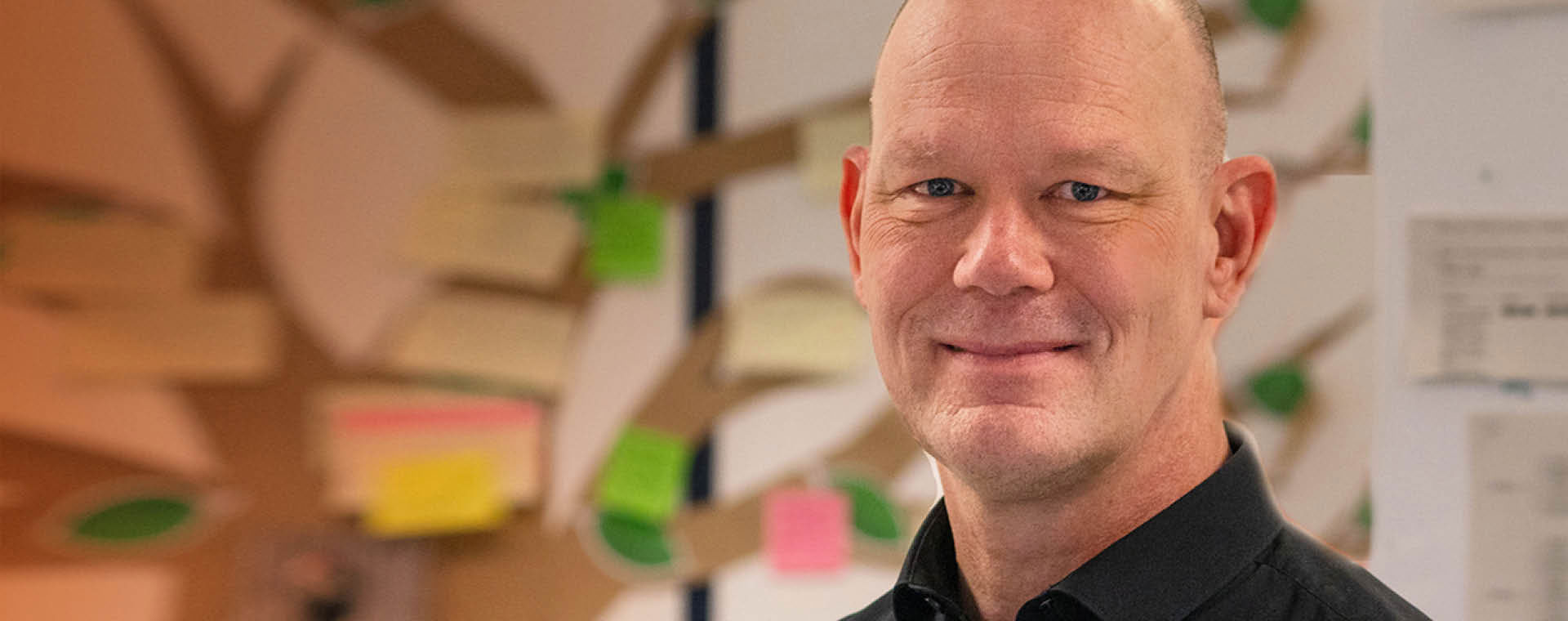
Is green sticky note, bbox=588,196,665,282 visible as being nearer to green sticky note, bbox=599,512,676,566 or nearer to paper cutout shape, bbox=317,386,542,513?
paper cutout shape, bbox=317,386,542,513

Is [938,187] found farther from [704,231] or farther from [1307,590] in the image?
[704,231]

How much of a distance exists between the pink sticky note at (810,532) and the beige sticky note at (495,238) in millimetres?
468

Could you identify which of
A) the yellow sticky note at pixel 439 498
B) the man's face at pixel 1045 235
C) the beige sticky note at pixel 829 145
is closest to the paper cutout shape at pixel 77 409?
the yellow sticky note at pixel 439 498

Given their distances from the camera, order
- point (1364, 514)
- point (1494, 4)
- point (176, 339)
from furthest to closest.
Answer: point (176, 339)
point (1364, 514)
point (1494, 4)

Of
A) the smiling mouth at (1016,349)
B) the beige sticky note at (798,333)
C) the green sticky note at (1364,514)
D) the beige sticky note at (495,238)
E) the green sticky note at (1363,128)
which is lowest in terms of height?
the smiling mouth at (1016,349)

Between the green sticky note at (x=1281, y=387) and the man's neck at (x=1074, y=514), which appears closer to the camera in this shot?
the man's neck at (x=1074, y=514)

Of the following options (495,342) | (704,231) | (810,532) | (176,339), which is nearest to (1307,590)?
(810,532)

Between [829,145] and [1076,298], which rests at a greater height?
[829,145]

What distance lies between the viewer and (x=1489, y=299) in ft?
4.25

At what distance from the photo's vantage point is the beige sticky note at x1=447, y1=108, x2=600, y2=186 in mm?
2047

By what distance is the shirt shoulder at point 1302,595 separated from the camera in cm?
79

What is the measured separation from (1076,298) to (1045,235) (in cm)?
4

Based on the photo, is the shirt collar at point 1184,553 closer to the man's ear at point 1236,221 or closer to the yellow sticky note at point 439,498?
the man's ear at point 1236,221

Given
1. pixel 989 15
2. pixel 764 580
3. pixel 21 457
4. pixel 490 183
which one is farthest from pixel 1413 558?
pixel 21 457
